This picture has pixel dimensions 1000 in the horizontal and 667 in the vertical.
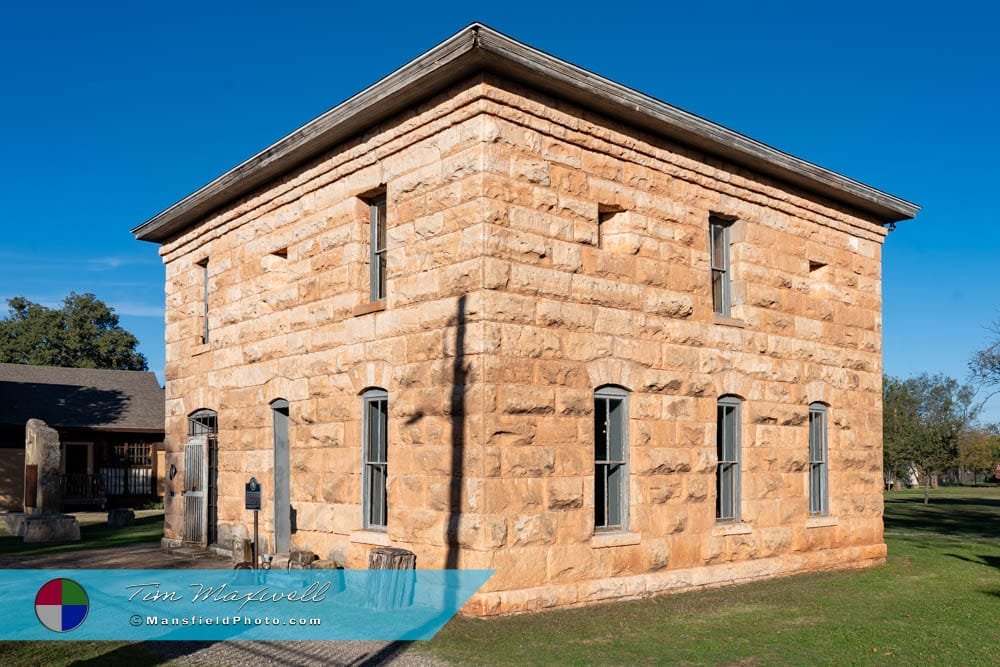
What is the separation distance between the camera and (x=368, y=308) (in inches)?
490

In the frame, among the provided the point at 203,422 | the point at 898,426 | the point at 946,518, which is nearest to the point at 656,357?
the point at 203,422

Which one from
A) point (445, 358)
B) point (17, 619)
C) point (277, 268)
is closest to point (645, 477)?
point (445, 358)

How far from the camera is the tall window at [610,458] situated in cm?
1208

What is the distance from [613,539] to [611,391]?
1867 mm

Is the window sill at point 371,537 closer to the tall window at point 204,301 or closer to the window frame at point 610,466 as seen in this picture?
the window frame at point 610,466

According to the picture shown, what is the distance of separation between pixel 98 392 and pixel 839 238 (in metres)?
28.3

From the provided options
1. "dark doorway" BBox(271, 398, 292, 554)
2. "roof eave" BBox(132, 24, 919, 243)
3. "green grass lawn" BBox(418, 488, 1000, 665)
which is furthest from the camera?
"dark doorway" BBox(271, 398, 292, 554)

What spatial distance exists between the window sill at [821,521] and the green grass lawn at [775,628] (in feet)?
2.69

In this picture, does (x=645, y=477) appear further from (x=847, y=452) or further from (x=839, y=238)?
(x=839, y=238)

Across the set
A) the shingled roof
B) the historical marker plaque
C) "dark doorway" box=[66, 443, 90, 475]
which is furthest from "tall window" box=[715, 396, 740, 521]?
"dark doorway" box=[66, 443, 90, 475]

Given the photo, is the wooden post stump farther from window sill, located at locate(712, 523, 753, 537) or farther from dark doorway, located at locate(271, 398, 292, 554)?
window sill, located at locate(712, 523, 753, 537)

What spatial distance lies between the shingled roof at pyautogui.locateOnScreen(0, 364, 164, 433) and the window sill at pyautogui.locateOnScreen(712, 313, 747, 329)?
24.3 metres

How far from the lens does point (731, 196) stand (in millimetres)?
14461

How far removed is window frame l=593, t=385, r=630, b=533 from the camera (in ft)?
39.5
